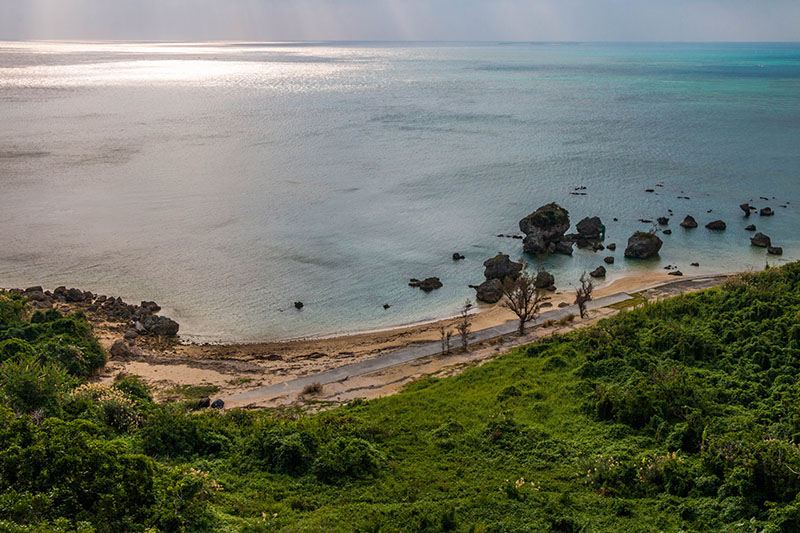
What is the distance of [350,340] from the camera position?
4712cm

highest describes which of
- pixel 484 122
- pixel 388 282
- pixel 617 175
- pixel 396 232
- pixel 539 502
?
pixel 484 122

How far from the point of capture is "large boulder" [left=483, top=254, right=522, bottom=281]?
5606 cm

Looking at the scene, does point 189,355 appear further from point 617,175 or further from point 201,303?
point 617,175

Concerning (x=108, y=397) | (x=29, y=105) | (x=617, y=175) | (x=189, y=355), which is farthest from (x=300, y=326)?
(x=29, y=105)

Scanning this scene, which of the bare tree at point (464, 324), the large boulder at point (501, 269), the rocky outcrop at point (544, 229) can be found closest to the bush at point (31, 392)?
the bare tree at point (464, 324)

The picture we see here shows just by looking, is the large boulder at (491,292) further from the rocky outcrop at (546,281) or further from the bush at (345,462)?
the bush at (345,462)

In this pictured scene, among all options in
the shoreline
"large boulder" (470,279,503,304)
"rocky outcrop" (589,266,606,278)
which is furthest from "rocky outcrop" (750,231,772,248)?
"large boulder" (470,279,503,304)

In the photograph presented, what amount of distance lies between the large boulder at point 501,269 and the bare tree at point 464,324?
15.7 feet

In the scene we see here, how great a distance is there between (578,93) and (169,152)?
12574 centimetres

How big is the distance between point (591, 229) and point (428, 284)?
22.0m

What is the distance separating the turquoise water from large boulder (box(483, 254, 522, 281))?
2.20 metres

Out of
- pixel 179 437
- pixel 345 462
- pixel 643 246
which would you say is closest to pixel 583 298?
pixel 643 246

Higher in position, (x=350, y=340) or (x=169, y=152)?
(x=169, y=152)

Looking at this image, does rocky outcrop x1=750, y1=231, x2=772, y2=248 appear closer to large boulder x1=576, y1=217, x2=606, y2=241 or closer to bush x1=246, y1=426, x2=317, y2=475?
large boulder x1=576, y1=217, x2=606, y2=241
